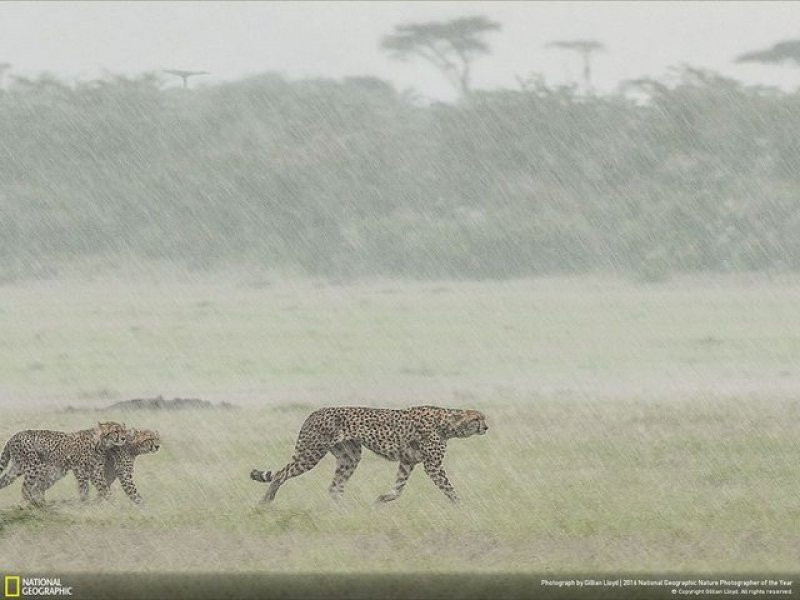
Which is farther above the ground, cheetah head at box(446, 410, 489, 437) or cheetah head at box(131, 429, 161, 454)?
cheetah head at box(446, 410, 489, 437)

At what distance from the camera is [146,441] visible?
431 inches

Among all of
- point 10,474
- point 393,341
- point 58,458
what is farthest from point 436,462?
point 393,341

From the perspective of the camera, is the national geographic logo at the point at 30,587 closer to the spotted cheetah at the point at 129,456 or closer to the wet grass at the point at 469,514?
the wet grass at the point at 469,514

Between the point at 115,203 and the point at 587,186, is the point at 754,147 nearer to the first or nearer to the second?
the point at 587,186

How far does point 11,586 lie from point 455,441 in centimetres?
595

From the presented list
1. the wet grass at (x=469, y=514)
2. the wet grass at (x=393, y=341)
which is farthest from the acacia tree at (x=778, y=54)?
the wet grass at (x=469, y=514)

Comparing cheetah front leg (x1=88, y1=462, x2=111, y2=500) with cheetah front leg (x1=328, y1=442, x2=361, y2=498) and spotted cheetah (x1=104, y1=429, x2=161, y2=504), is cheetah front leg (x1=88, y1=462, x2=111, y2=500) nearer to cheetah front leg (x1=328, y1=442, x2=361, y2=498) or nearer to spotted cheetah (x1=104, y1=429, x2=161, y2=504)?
spotted cheetah (x1=104, y1=429, x2=161, y2=504)

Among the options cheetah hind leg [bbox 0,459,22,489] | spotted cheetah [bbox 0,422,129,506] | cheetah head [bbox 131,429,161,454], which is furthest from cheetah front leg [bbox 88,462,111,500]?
cheetah hind leg [bbox 0,459,22,489]

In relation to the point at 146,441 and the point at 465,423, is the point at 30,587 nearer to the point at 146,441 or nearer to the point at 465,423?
the point at 146,441

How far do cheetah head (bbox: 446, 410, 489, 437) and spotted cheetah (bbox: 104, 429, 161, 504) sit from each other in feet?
5.86

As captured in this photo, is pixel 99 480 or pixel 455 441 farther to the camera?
pixel 455 441

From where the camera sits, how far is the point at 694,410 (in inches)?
682

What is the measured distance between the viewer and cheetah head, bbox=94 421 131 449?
11.0 metres

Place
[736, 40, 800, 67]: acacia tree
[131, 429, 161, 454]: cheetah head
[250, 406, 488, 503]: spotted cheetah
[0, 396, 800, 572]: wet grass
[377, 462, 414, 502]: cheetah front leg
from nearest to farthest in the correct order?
[0, 396, 800, 572]: wet grass → [250, 406, 488, 503]: spotted cheetah → [377, 462, 414, 502]: cheetah front leg → [131, 429, 161, 454]: cheetah head → [736, 40, 800, 67]: acacia tree
